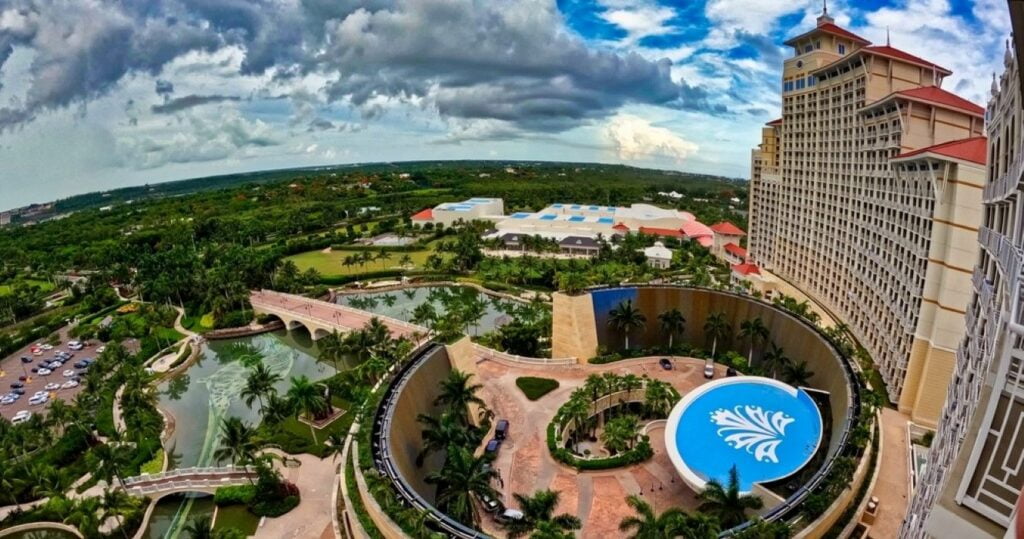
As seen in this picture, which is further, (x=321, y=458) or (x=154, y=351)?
(x=154, y=351)

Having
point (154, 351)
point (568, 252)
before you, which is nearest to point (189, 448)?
point (154, 351)

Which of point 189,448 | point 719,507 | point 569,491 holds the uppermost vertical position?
point 719,507

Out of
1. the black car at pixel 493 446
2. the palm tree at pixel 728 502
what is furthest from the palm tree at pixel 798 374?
the black car at pixel 493 446

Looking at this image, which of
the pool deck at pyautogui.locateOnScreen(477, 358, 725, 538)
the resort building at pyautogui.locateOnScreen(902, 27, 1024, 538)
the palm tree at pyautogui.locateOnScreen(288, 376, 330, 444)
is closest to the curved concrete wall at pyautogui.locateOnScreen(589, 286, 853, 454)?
the pool deck at pyautogui.locateOnScreen(477, 358, 725, 538)

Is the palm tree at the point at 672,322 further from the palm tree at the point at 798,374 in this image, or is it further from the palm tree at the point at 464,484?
the palm tree at the point at 464,484

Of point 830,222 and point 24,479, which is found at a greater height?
point 830,222

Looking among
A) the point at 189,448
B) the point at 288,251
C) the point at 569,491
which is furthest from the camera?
the point at 288,251

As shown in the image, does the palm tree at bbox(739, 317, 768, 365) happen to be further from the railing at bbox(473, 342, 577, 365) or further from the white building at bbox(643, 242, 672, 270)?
the white building at bbox(643, 242, 672, 270)

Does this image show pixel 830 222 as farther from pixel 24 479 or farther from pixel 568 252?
pixel 24 479
